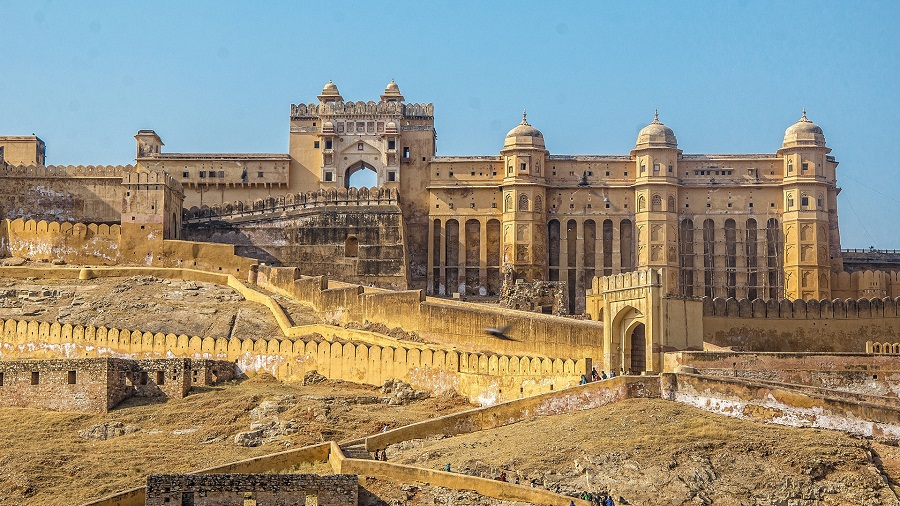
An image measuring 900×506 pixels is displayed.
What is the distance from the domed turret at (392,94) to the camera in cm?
6406

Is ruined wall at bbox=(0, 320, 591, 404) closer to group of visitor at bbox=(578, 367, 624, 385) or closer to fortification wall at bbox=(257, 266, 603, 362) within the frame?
group of visitor at bbox=(578, 367, 624, 385)

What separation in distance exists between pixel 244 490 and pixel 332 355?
11.5 m

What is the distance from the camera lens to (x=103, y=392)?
3375 centimetres

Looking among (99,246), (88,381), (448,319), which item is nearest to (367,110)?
(99,246)

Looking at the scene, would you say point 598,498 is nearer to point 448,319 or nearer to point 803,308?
point 448,319

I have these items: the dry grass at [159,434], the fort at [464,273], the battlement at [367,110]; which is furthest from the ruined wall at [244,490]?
the battlement at [367,110]

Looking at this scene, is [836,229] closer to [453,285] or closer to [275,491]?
[453,285]

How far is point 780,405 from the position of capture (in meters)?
27.0

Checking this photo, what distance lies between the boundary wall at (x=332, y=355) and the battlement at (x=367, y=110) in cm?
2132

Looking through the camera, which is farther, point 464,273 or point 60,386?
point 464,273

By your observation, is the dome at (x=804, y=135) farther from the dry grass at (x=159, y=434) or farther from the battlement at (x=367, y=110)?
the dry grass at (x=159, y=434)

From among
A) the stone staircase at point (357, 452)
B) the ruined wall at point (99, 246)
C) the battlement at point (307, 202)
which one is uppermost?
the battlement at point (307, 202)

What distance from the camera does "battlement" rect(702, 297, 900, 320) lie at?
141 ft

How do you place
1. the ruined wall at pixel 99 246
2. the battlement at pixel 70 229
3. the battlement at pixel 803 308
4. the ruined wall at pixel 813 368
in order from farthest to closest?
the battlement at pixel 70 229
the ruined wall at pixel 99 246
the battlement at pixel 803 308
the ruined wall at pixel 813 368
